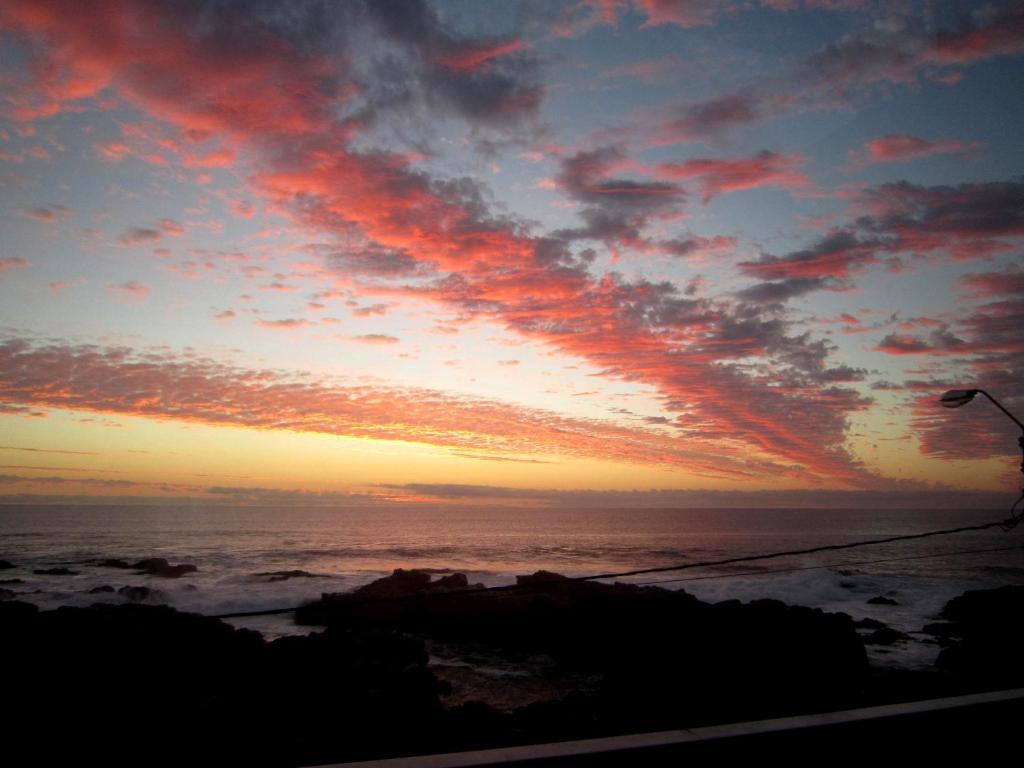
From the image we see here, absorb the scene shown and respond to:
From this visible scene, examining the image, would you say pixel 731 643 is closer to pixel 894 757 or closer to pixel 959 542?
pixel 894 757

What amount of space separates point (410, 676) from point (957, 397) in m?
12.5

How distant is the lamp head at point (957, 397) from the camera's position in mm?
5938

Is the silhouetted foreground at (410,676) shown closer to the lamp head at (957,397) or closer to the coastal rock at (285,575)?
the lamp head at (957,397)

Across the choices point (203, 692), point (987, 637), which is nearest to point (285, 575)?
point (203, 692)

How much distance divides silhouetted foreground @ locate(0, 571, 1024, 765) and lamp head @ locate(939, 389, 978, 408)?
6.13 metres

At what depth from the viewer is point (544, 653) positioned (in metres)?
20.0

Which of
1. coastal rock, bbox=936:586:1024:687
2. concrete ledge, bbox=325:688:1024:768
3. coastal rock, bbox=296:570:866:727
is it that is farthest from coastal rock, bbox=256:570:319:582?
concrete ledge, bbox=325:688:1024:768

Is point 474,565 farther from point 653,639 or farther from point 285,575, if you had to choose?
point 653,639

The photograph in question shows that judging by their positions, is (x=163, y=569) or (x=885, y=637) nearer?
(x=885, y=637)

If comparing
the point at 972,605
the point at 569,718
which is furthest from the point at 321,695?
the point at 972,605

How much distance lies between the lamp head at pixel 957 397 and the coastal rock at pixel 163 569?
142 feet

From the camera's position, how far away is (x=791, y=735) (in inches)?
97.7

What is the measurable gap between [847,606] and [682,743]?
33635 mm

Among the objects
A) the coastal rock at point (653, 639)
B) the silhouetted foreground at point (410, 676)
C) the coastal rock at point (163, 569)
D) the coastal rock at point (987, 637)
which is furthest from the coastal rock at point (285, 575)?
the coastal rock at point (987, 637)
